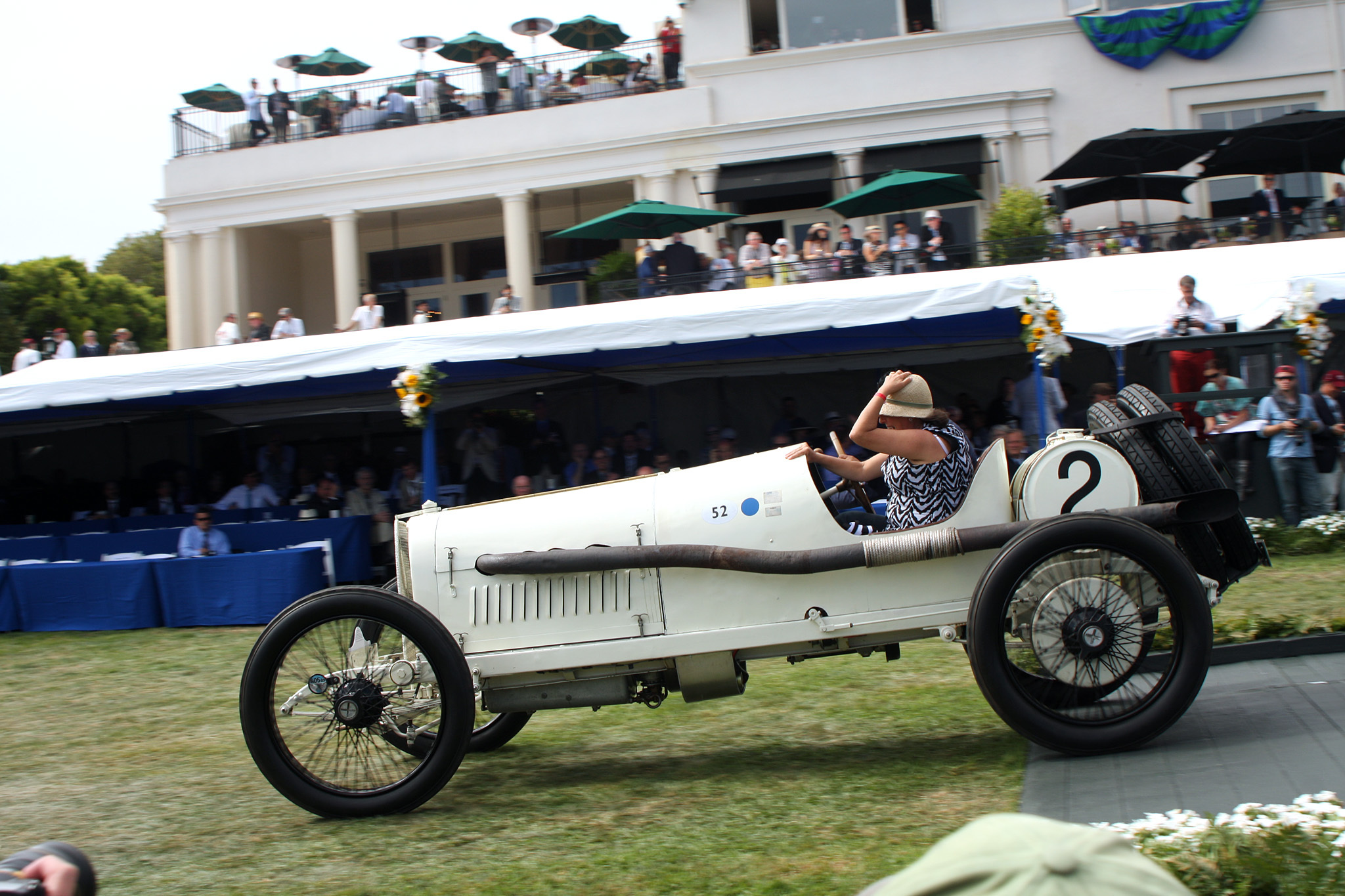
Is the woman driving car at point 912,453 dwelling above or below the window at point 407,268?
below

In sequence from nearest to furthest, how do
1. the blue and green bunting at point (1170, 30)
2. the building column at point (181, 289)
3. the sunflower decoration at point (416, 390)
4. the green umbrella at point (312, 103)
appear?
the sunflower decoration at point (416, 390) → the blue and green bunting at point (1170, 30) → the green umbrella at point (312, 103) → the building column at point (181, 289)

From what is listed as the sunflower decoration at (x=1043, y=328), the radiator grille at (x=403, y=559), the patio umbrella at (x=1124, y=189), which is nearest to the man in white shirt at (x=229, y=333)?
the sunflower decoration at (x=1043, y=328)

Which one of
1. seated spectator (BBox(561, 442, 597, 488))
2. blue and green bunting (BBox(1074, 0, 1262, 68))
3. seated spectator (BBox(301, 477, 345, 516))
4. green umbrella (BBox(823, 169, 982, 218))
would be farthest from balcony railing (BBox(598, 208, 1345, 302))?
blue and green bunting (BBox(1074, 0, 1262, 68))

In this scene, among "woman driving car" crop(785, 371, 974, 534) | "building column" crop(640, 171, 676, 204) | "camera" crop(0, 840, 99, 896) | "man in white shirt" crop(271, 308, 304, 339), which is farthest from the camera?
"building column" crop(640, 171, 676, 204)

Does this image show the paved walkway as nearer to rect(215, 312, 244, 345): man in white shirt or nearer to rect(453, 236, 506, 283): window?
rect(215, 312, 244, 345): man in white shirt

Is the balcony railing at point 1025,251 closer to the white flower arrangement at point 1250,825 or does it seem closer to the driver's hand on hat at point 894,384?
the driver's hand on hat at point 894,384

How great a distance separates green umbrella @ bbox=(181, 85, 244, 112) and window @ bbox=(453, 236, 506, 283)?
17.3ft

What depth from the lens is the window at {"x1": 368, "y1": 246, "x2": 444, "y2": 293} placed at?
24.9 m

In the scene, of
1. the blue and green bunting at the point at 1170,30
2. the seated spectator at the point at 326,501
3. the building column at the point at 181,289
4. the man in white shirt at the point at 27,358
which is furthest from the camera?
the building column at the point at 181,289

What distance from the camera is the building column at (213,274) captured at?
2292 cm

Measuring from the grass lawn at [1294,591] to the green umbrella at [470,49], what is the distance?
58.8 feet

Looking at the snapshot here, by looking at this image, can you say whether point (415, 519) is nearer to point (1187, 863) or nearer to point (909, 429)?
point (909, 429)

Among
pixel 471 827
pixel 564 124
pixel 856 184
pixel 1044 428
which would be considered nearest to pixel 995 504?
pixel 471 827

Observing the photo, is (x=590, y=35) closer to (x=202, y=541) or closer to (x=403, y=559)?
(x=202, y=541)
